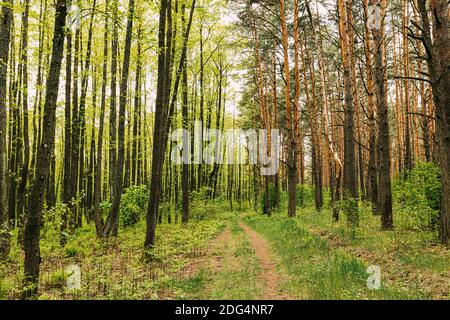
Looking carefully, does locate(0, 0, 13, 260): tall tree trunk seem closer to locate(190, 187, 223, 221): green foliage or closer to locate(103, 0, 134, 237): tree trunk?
locate(103, 0, 134, 237): tree trunk

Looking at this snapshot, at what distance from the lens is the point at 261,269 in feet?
25.7

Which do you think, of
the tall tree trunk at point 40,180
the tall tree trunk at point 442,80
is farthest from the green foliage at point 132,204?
the tall tree trunk at point 442,80

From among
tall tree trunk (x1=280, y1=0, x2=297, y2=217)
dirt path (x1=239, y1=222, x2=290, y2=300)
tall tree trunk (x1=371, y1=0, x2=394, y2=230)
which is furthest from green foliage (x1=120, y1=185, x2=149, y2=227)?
tall tree trunk (x1=371, y1=0, x2=394, y2=230)

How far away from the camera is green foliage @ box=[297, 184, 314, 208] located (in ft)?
97.3

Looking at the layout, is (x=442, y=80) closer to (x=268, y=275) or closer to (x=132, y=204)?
(x=268, y=275)

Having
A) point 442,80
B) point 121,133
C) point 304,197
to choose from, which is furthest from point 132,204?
point 304,197

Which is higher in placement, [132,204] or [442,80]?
[442,80]

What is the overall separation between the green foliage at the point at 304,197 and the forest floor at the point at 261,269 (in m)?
18.1

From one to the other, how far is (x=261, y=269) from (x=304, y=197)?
24.0m

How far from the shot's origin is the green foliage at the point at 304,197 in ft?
97.3

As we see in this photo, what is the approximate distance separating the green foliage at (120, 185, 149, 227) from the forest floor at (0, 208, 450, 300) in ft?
21.4

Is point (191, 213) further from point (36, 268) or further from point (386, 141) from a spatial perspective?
point (36, 268)

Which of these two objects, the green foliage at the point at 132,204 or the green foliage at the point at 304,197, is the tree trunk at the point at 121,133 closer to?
the green foliage at the point at 132,204
